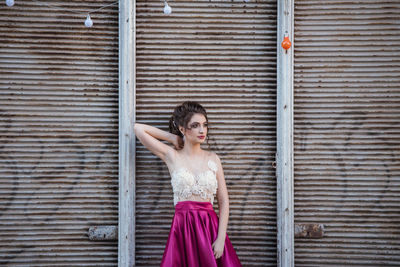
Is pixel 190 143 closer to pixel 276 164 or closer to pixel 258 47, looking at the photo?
pixel 276 164

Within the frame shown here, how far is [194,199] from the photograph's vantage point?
9.75 ft

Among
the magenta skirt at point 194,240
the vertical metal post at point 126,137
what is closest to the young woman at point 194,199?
the magenta skirt at point 194,240

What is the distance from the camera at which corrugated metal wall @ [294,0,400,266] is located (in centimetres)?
343

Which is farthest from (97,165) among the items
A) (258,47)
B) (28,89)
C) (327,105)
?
(327,105)

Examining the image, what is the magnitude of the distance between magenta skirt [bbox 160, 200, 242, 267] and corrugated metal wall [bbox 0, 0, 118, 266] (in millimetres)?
837

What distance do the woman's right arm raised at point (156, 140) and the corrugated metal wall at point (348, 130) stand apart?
128cm

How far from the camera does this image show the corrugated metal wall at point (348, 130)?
343cm

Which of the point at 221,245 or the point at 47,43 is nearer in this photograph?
the point at 221,245

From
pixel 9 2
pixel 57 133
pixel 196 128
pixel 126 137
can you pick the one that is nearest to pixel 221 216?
pixel 196 128

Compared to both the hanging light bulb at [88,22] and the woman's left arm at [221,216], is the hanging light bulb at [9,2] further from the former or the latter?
the woman's left arm at [221,216]

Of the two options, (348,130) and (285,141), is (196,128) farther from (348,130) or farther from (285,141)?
(348,130)

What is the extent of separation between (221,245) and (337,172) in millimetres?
1441

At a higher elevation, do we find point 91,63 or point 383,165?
point 91,63

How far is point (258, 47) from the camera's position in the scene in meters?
3.51
